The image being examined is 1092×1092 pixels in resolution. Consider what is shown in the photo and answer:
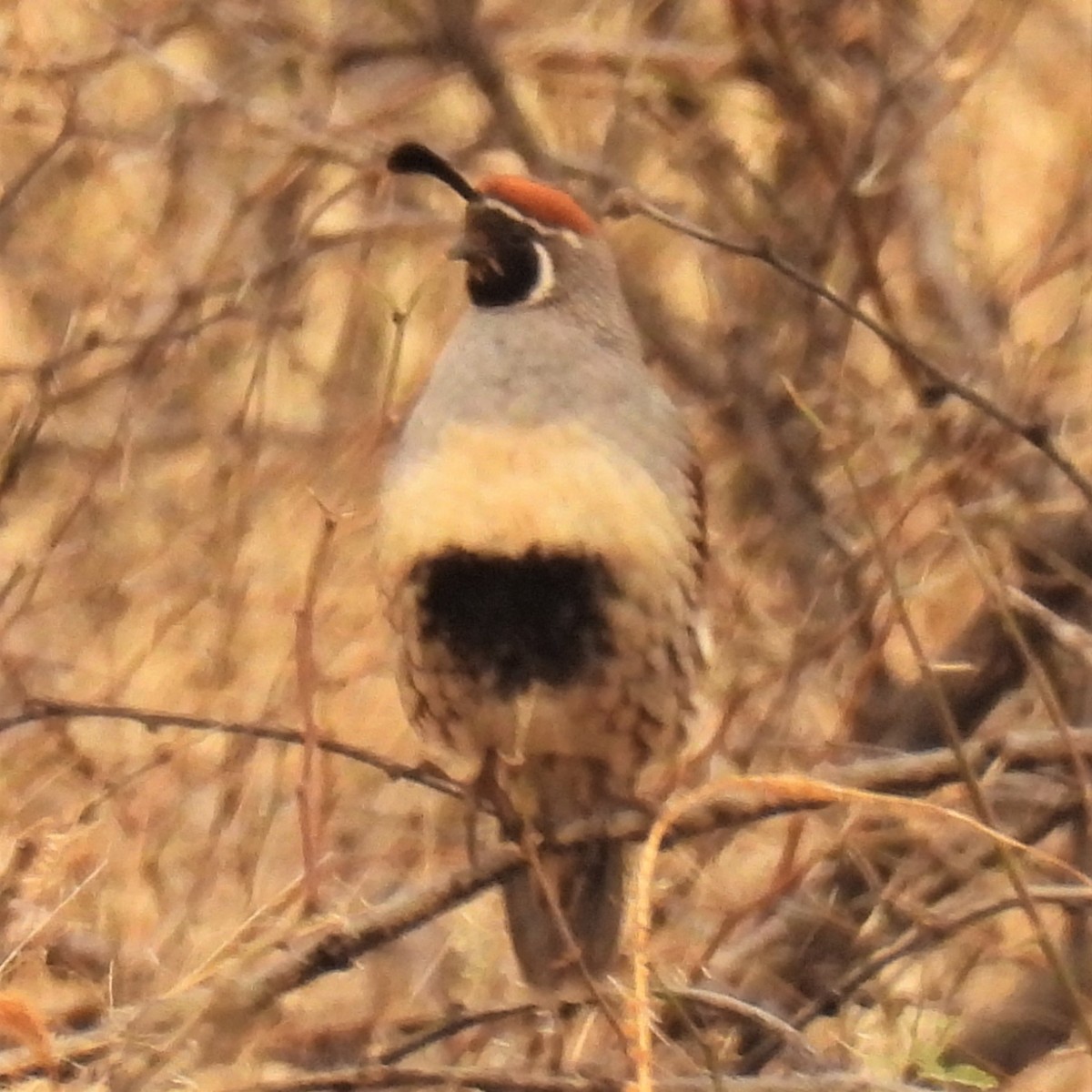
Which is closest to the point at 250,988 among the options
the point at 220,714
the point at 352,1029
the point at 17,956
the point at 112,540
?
the point at 17,956

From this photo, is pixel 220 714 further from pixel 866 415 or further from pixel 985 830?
pixel 985 830

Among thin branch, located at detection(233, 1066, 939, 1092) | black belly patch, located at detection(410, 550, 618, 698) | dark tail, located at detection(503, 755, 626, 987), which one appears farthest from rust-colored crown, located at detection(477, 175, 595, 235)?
thin branch, located at detection(233, 1066, 939, 1092)

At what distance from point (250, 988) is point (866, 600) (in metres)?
1.24

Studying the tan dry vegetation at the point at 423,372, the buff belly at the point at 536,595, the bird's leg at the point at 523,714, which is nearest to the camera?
the buff belly at the point at 536,595

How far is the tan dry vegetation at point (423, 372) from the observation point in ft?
10.6

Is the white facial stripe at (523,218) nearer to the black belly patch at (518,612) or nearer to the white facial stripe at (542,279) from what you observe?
the white facial stripe at (542,279)

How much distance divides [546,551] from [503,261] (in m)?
0.54

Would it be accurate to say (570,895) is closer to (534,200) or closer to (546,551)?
(546,551)

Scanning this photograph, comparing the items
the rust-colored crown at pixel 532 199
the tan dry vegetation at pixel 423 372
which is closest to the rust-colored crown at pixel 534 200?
the rust-colored crown at pixel 532 199

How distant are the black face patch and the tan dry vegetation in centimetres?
21

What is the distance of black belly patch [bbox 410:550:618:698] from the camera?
2.77m

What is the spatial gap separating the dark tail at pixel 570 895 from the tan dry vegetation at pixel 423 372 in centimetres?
7

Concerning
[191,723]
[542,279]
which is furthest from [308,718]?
[542,279]

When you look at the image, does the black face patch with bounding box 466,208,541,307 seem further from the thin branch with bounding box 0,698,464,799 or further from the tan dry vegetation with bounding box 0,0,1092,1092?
the thin branch with bounding box 0,698,464,799
